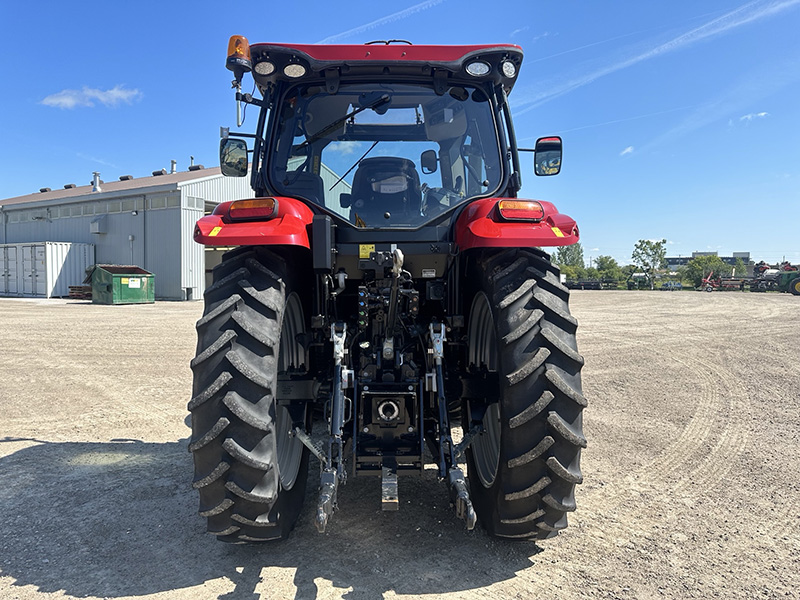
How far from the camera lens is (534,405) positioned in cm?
251

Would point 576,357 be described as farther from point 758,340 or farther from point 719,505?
point 758,340

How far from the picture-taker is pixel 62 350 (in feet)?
32.4

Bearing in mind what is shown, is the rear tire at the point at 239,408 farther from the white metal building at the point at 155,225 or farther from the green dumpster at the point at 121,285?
the white metal building at the point at 155,225

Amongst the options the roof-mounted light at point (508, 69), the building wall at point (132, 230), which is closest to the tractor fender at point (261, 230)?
the roof-mounted light at point (508, 69)

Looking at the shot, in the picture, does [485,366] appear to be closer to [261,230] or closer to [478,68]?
[261,230]

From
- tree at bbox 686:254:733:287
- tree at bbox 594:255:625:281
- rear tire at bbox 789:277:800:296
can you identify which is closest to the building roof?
A: rear tire at bbox 789:277:800:296

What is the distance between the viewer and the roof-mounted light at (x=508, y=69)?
11.2 feet

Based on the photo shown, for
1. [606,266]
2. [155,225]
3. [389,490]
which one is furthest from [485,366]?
[606,266]

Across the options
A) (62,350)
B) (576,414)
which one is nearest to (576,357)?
(576,414)

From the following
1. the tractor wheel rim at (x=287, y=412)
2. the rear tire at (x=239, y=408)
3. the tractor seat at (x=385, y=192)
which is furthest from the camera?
the tractor seat at (x=385, y=192)

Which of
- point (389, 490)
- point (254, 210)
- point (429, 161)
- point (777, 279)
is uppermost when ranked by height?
point (429, 161)

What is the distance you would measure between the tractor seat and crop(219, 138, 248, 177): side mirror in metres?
0.92

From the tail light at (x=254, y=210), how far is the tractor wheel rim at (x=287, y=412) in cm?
48

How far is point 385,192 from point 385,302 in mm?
792
